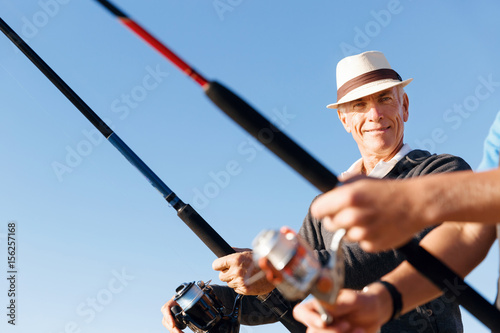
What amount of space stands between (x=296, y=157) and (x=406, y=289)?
57 cm

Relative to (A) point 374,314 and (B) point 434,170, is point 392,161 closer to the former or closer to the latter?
(B) point 434,170

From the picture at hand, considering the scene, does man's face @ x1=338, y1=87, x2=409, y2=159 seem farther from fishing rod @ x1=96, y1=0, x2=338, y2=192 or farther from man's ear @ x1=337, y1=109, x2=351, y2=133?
fishing rod @ x1=96, y1=0, x2=338, y2=192

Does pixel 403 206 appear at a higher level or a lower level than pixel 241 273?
higher

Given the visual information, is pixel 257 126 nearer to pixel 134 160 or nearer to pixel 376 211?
pixel 376 211

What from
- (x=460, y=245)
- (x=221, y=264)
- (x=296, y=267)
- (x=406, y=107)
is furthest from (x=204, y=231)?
(x=296, y=267)

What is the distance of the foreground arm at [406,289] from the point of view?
4.95 feet

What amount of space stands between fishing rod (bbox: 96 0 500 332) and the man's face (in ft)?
6.30

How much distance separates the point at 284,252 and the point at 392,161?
7.56ft

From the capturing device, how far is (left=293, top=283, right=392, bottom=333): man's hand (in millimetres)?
1476

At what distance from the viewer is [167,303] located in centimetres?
355

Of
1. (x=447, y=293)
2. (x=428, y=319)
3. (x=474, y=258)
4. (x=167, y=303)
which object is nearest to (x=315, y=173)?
(x=447, y=293)

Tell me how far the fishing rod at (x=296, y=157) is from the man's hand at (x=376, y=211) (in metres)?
0.41

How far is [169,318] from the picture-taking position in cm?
348

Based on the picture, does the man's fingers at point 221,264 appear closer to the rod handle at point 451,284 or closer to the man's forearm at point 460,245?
the man's forearm at point 460,245
